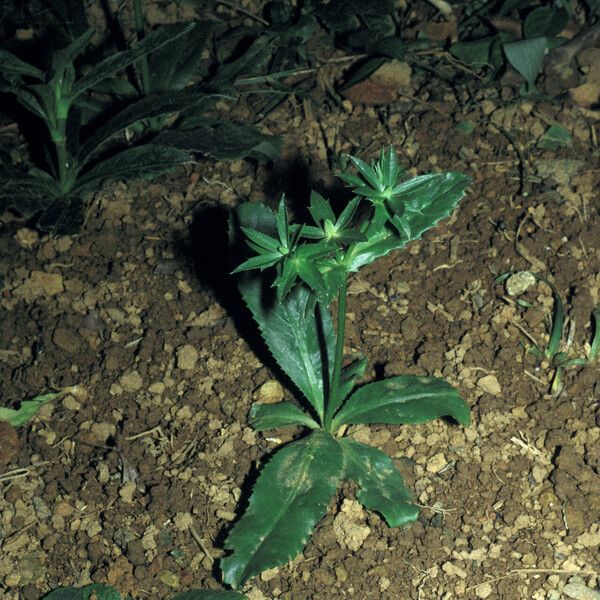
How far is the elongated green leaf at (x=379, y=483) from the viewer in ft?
7.56

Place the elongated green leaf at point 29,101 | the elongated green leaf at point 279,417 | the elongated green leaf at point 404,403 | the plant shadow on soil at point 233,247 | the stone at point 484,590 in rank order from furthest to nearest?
the elongated green leaf at point 29,101
the plant shadow on soil at point 233,247
the elongated green leaf at point 279,417
the elongated green leaf at point 404,403
the stone at point 484,590

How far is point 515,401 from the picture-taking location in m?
2.63

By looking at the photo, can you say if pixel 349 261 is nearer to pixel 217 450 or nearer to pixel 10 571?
pixel 217 450

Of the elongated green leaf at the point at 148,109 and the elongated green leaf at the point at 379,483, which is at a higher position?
the elongated green leaf at the point at 148,109

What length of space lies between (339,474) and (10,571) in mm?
905

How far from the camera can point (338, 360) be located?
2338mm

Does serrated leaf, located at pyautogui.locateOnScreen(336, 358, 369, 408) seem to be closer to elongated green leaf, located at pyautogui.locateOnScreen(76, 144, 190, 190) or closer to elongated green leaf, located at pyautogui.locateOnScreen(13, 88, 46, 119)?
elongated green leaf, located at pyautogui.locateOnScreen(76, 144, 190, 190)

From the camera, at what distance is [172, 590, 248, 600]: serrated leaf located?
2.26 m

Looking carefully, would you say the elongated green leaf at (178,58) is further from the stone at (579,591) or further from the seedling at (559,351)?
the stone at (579,591)

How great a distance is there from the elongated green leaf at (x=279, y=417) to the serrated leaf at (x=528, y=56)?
66.1 inches

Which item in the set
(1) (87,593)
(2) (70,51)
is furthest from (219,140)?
(1) (87,593)

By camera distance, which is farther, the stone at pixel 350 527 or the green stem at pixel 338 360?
the stone at pixel 350 527

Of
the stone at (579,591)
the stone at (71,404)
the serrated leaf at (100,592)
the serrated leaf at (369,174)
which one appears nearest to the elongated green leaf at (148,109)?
the stone at (71,404)

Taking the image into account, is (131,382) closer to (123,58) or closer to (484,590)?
(123,58)
